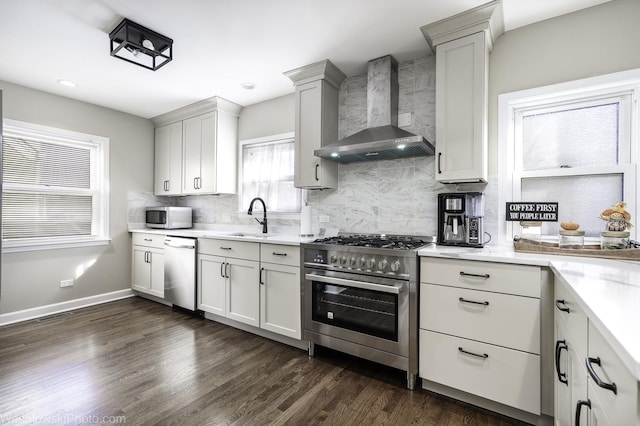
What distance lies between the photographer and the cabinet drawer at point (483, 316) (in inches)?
63.9

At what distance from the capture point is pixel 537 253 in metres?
1.89

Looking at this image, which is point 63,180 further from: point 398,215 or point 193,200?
point 398,215

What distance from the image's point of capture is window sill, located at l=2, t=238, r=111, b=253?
3.14m

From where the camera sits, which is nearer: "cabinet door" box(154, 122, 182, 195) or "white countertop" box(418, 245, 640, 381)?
"white countertop" box(418, 245, 640, 381)

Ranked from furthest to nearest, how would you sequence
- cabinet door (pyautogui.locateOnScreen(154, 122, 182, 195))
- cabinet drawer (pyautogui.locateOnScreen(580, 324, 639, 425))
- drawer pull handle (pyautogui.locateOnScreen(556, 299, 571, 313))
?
cabinet door (pyautogui.locateOnScreen(154, 122, 182, 195)) < drawer pull handle (pyautogui.locateOnScreen(556, 299, 571, 313)) < cabinet drawer (pyautogui.locateOnScreen(580, 324, 639, 425))

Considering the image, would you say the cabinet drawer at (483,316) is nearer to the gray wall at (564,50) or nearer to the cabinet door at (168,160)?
the gray wall at (564,50)

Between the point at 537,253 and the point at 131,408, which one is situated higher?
the point at 537,253

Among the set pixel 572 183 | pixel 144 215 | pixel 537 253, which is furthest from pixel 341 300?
pixel 144 215

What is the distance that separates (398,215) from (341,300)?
922 millimetres

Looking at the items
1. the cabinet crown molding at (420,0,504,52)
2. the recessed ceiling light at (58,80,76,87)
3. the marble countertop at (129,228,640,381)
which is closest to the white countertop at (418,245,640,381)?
the marble countertop at (129,228,640,381)

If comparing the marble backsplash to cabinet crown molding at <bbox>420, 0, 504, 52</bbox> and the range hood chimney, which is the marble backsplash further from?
cabinet crown molding at <bbox>420, 0, 504, 52</bbox>

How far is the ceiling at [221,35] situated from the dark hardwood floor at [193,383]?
254 cm

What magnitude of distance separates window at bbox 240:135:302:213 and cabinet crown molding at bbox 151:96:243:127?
17.8 inches

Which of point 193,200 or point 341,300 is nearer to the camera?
point 341,300
